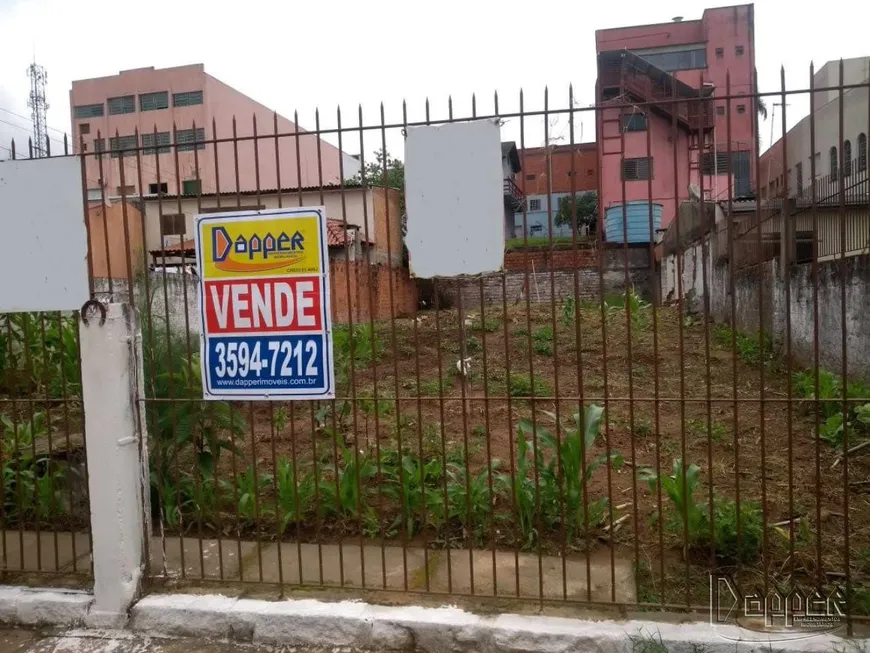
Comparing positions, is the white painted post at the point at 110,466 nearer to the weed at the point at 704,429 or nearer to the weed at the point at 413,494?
the weed at the point at 413,494

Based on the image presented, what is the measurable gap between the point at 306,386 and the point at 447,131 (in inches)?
58.4

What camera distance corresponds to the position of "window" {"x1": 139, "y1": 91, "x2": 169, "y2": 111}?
32.5 meters

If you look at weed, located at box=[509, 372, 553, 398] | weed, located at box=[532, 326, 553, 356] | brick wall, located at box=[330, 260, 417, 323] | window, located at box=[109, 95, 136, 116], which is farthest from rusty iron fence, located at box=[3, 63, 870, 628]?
window, located at box=[109, 95, 136, 116]

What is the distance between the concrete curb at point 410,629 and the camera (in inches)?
113

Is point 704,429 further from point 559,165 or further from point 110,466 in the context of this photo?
point 559,165

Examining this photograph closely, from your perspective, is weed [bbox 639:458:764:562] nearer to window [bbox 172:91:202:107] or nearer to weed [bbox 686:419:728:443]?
weed [bbox 686:419:728:443]

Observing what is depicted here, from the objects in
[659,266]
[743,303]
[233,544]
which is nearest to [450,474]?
[233,544]

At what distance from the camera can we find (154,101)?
3281 centimetres

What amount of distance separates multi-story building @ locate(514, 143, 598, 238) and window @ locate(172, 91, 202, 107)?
16574 mm

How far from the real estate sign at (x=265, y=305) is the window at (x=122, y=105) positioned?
35.2 meters

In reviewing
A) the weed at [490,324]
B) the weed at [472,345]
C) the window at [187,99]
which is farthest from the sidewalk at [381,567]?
the window at [187,99]

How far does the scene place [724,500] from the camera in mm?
4070
